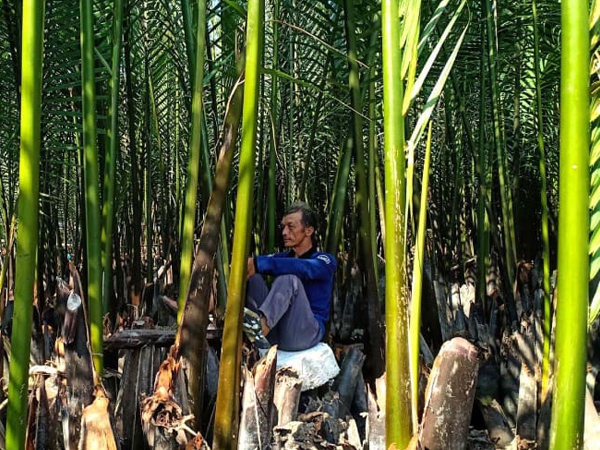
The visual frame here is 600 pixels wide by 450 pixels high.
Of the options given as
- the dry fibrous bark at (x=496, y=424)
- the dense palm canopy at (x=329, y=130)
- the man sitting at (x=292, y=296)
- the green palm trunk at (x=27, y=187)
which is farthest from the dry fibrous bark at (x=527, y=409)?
the green palm trunk at (x=27, y=187)

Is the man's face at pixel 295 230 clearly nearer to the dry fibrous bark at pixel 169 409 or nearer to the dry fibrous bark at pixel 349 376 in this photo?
the dry fibrous bark at pixel 349 376

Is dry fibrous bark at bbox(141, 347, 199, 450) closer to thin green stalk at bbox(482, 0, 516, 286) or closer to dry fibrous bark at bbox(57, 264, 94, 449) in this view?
dry fibrous bark at bbox(57, 264, 94, 449)

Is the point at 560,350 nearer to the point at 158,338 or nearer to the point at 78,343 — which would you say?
the point at 78,343

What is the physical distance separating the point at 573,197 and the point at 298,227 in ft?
3.46

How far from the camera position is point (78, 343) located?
32.5 inches

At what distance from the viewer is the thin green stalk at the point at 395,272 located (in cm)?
59

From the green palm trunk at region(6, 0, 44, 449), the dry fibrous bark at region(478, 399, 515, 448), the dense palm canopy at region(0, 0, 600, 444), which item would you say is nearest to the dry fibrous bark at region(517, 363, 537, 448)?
the dry fibrous bark at region(478, 399, 515, 448)

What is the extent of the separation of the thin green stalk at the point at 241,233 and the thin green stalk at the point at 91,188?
20 centimetres

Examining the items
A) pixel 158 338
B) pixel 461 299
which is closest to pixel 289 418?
pixel 158 338

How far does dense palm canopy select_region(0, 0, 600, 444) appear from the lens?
743 millimetres

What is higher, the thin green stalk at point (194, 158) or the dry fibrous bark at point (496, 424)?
the thin green stalk at point (194, 158)

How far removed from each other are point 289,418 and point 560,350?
0.61 m

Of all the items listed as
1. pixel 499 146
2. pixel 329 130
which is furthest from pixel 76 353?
pixel 329 130

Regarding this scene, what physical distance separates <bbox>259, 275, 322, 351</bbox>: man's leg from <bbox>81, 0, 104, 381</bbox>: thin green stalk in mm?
496
